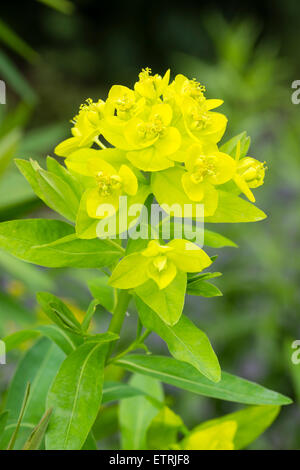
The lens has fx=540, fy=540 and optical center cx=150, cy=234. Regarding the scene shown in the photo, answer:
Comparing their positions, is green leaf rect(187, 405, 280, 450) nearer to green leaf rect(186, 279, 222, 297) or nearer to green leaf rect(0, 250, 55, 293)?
green leaf rect(186, 279, 222, 297)

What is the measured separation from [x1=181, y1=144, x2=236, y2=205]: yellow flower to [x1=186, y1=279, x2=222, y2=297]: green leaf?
10cm

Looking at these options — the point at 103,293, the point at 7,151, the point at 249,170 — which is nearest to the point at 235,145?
the point at 249,170

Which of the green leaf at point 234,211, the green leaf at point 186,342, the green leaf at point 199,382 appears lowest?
the green leaf at point 199,382

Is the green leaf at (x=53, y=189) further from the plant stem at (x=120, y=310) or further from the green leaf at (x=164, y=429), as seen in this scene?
the green leaf at (x=164, y=429)

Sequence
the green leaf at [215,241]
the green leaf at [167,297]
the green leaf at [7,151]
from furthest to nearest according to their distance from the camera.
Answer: the green leaf at [7,151], the green leaf at [215,241], the green leaf at [167,297]

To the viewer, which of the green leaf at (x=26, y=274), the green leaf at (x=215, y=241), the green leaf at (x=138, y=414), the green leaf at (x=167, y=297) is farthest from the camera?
the green leaf at (x=26, y=274)

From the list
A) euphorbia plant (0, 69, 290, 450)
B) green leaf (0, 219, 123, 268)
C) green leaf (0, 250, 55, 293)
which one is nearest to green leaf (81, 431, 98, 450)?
euphorbia plant (0, 69, 290, 450)

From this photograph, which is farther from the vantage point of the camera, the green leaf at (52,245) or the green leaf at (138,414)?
the green leaf at (138,414)

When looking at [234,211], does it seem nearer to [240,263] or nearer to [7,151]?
[7,151]

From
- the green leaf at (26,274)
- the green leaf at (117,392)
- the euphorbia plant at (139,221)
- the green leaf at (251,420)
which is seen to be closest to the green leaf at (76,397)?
the euphorbia plant at (139,221)

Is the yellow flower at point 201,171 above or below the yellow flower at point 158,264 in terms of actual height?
above

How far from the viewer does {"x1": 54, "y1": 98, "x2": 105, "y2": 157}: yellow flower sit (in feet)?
2.04

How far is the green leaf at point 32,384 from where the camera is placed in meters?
0.72

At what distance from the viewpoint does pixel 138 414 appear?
867mm
